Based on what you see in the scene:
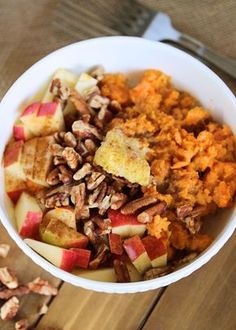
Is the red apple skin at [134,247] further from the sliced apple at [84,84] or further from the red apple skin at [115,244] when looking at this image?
the sliced apple at [84,84]

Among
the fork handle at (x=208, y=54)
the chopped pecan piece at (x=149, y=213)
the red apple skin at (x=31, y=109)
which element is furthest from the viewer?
the fork handle at (x=208, y=54)

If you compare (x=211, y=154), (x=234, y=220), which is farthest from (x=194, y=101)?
(x=234, y=220)

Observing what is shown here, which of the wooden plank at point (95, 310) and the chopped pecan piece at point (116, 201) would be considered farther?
the wooden plank at point (95, 310)

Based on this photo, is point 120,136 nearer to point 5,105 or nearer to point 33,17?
point 5,105

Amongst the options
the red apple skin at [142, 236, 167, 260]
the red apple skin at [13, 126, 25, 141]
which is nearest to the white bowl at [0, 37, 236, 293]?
the red apple skin at [13, 126, 25, 141]

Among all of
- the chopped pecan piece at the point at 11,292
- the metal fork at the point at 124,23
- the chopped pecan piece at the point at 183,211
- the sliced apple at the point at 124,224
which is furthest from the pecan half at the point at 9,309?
the metal fork at the point at 124,23

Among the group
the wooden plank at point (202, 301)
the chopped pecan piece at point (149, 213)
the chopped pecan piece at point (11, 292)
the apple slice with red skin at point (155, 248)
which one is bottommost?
the chopped pecan piece at point (11, 292)

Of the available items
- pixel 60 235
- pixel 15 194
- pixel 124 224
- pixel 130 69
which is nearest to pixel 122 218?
pixel 124 224
